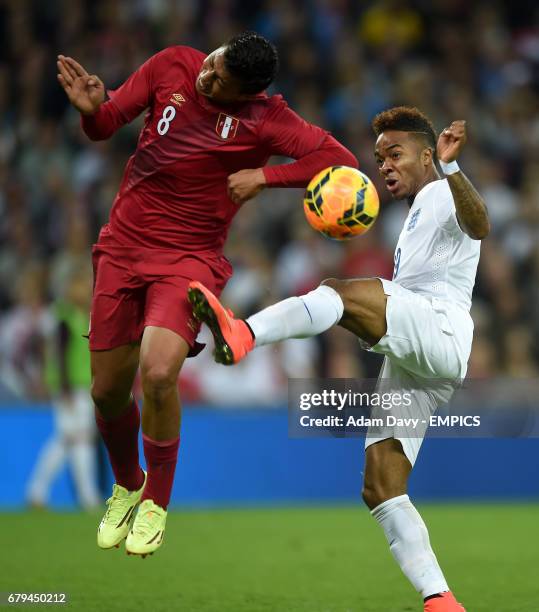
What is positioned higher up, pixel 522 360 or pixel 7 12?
pixel 7 12

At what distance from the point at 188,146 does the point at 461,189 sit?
1.38 metres

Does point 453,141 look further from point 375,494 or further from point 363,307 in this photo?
point 375,494

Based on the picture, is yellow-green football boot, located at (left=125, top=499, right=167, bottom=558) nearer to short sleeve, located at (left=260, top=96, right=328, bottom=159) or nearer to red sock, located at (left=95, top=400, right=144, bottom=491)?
red sock, located at (left=95, top=400, right=144, bottom=491)

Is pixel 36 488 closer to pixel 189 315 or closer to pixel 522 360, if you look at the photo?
pixel 522 360

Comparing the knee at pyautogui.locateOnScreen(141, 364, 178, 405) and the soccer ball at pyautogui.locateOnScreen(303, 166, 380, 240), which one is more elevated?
the soccer ball at pyautogui.locateOnScreen(303, 166, 380, 240)

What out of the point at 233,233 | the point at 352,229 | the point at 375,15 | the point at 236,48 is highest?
the point at 375,15

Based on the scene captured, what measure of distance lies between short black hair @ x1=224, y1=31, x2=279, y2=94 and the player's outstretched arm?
0.88m

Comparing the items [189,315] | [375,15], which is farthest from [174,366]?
[375,15]

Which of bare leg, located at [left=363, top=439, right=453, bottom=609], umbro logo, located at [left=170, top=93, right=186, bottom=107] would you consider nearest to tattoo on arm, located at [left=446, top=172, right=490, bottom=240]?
bare leg, located at [left=363, top=439, right=453, bottom=609]

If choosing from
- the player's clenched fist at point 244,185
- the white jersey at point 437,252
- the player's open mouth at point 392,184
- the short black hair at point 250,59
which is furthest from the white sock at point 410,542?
the short black hair at point 250,59

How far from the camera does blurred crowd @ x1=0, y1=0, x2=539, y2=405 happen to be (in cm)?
1199

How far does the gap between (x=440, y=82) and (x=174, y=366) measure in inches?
351

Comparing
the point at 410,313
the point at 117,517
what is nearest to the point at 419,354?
the point at 410,313

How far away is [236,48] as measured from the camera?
541cm
